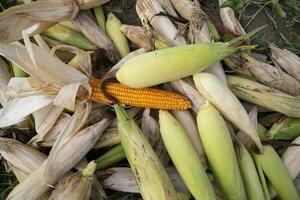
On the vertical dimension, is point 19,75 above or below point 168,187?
above

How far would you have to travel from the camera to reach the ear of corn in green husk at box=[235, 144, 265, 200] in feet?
5.76

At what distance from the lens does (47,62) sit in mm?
1727

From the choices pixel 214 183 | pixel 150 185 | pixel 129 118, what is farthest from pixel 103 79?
pixel 214 183

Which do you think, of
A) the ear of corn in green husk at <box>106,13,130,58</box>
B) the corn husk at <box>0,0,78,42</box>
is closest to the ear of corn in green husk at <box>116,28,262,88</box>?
the ear of corn in green husk at <box>106,13,130,58</box>

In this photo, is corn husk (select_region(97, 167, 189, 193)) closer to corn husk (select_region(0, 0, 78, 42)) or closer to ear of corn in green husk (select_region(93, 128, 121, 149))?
ear of corn in green husk (select_region(93, 128, 121, 149))

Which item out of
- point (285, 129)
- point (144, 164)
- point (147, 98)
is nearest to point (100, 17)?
point (147, 98)

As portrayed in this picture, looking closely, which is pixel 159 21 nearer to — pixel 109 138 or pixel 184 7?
pixel 184 7

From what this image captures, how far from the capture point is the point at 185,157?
5.48 ft

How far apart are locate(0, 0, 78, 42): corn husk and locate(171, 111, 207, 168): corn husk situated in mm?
611

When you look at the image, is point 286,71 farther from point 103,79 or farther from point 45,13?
point 45,13

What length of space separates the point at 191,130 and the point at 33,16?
2.43ft

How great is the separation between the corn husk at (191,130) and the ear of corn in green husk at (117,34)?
0.38m

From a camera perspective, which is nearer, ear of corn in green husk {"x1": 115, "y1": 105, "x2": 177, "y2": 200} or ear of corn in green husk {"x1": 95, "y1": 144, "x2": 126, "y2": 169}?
ear of corn in green husk {"x1": 115, "y1": 105, "x2": 177, "y2": 200}

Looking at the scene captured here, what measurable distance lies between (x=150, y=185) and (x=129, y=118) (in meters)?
0.26
